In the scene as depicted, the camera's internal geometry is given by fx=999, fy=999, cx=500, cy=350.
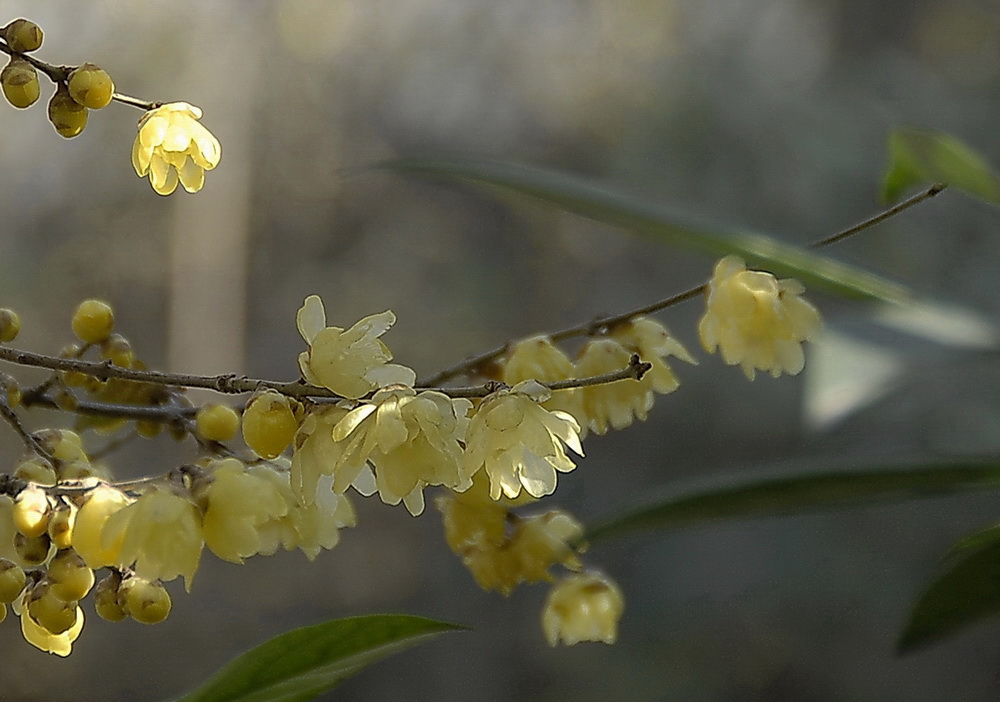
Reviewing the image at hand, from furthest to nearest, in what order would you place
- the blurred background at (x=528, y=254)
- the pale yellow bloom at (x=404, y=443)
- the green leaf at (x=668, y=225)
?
the blurred background at (x=528, y=254) → the green leaf at (x=668, y=225) → the pale yellow bloom at (x=404, y=443)

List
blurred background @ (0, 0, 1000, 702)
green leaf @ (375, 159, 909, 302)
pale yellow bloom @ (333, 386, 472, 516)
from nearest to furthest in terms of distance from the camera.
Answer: pale yellow bloom @ (333, 386, 472, 516), green leaf @ (375, 159, 909, 302), blurred background @ (0, 0, 1000, 702)

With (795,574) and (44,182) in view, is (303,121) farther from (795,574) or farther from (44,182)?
(795,574)

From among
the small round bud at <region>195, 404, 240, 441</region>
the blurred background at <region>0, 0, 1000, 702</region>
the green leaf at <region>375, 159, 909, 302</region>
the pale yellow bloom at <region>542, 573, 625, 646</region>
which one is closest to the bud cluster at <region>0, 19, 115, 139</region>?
the small round bud at <region>195, 404, 240, 441</region>

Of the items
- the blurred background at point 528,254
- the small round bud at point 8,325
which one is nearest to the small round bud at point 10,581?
the small round bud at point 8,325

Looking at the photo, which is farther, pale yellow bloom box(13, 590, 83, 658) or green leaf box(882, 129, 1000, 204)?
green leaf box(882, 129, 1000, 204)

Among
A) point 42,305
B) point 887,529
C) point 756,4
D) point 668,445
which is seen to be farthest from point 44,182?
point 887,529

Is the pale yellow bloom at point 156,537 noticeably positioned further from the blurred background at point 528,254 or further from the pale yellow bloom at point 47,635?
the blurred background at point 528,254

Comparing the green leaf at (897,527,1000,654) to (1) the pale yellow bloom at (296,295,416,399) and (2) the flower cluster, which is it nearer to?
(2) the flower cluster
